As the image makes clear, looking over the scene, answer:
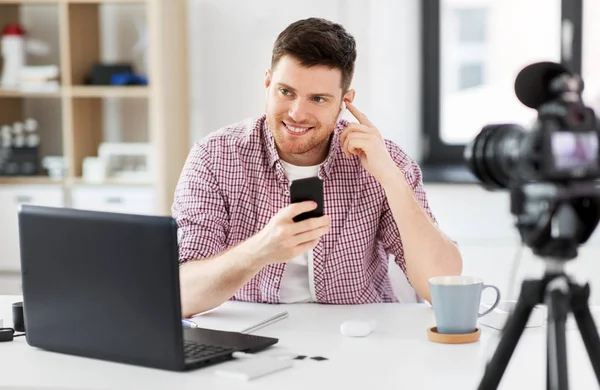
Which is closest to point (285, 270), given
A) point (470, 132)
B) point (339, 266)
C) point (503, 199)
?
point (339, 266)

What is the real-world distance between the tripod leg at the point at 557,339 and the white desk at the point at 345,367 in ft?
0.80

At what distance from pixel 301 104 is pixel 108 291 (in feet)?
2.57

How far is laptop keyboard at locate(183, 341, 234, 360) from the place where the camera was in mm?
1491

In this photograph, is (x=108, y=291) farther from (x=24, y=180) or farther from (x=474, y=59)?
(x=474, y=59)

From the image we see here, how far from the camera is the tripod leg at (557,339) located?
3.69 ft

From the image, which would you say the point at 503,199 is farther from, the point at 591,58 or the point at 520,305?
the point at 520,305

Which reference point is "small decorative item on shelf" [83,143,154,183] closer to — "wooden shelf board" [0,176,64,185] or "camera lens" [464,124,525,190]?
"wooden shelf board" [0,176,64,185]

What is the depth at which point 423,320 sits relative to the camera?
1797mm

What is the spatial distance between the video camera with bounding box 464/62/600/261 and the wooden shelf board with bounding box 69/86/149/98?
2.75 meters

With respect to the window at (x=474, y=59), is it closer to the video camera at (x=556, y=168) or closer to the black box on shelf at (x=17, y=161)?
the black box on shelf at (x=17, y=161)

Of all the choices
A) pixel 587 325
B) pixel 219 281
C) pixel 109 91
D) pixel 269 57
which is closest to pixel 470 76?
pixel 269 57

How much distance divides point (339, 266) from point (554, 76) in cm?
99

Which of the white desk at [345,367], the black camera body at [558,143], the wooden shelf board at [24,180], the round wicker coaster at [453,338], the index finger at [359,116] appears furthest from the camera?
the wooden shelf board at [24,180]

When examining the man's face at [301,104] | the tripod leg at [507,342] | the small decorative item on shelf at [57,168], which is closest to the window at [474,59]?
the small decorative item on shelf at [57,168]
